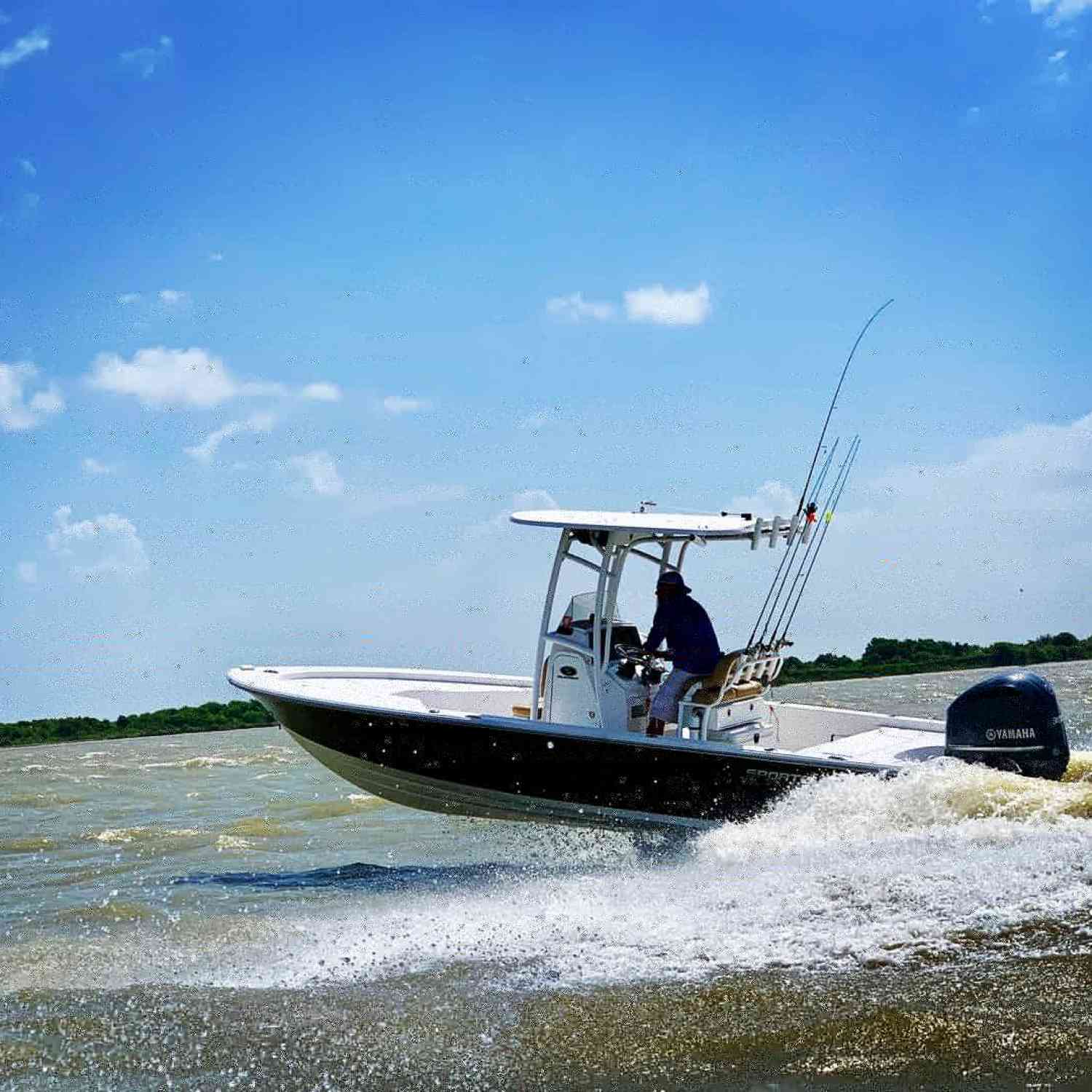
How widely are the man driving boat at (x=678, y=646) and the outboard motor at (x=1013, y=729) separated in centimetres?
178

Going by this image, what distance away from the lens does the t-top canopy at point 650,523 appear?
899 centimetres

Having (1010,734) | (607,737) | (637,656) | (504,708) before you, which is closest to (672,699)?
(637,656)

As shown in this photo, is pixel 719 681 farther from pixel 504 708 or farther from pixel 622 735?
pixel 504 708

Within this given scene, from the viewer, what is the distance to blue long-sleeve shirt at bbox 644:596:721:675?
360 inches

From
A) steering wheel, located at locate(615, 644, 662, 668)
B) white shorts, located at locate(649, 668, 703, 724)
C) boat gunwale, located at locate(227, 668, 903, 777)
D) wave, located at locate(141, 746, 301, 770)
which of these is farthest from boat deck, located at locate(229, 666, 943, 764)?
wave, located at locate(141, 746, 301, 770)

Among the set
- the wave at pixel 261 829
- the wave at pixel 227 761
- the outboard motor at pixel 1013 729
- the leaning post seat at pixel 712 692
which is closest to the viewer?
the outboard motor at pixel 1013 729

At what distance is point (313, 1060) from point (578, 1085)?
108 centimetres

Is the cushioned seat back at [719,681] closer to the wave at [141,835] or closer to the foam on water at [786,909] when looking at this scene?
Answer: the foam on water at [786,909]

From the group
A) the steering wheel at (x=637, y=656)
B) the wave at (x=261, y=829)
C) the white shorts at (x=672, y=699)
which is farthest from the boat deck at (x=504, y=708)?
the wave at (x=261, y=829)

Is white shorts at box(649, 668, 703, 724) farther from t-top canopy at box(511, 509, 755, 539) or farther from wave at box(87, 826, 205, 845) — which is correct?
wave at box(87, 826, 205, 845)

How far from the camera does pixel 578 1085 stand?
4.53m

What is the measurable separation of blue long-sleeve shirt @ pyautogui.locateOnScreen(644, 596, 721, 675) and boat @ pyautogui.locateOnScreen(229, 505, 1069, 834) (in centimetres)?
14

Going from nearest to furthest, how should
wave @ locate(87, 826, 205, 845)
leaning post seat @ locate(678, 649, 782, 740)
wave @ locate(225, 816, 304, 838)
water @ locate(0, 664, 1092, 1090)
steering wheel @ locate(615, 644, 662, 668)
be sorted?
1. water @ locate(0, 664, 1092, 1090)
2. leaning post seat @ locate(678, 649, 782, 740)
3. steering wheel @ locate(615, 644, 662, 668)
4. wave @ locate(87, 826, 205, 845)
5. wave @ locate(225, 816, 304, 838)

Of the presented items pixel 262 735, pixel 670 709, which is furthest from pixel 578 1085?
pixel 262 735
